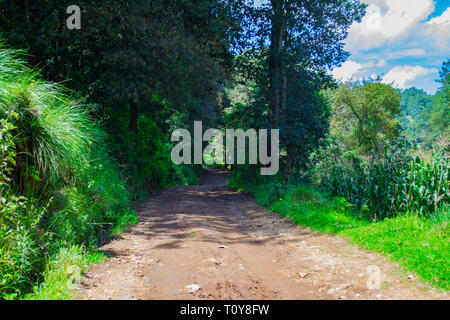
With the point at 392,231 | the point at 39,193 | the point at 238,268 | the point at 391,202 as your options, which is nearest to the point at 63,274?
the point at 39,193

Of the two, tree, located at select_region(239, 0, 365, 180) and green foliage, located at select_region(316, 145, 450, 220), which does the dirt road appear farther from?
tree, located at select_region(239, 0, 365, 180)

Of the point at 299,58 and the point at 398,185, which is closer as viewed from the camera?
the point at 398,185

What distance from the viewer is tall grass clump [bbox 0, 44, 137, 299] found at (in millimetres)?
3559

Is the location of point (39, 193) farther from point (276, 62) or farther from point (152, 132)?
point (152, 132)

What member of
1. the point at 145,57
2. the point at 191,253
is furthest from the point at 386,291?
the point at 145,57

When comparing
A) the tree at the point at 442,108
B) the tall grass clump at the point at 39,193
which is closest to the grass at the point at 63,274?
the tall grass clump at the point at 39,193

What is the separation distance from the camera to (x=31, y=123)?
4.62m

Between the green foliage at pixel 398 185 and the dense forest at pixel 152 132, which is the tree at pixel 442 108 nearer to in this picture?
the dense forest at pixel 152 132

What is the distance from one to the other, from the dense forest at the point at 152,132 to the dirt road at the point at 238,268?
0.37 meters

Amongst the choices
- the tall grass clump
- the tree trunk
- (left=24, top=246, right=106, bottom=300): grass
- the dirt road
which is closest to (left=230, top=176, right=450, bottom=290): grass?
the dirt road

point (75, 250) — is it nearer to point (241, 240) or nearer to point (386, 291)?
point (241, 240)

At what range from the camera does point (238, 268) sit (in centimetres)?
461

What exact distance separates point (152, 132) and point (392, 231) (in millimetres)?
13163
